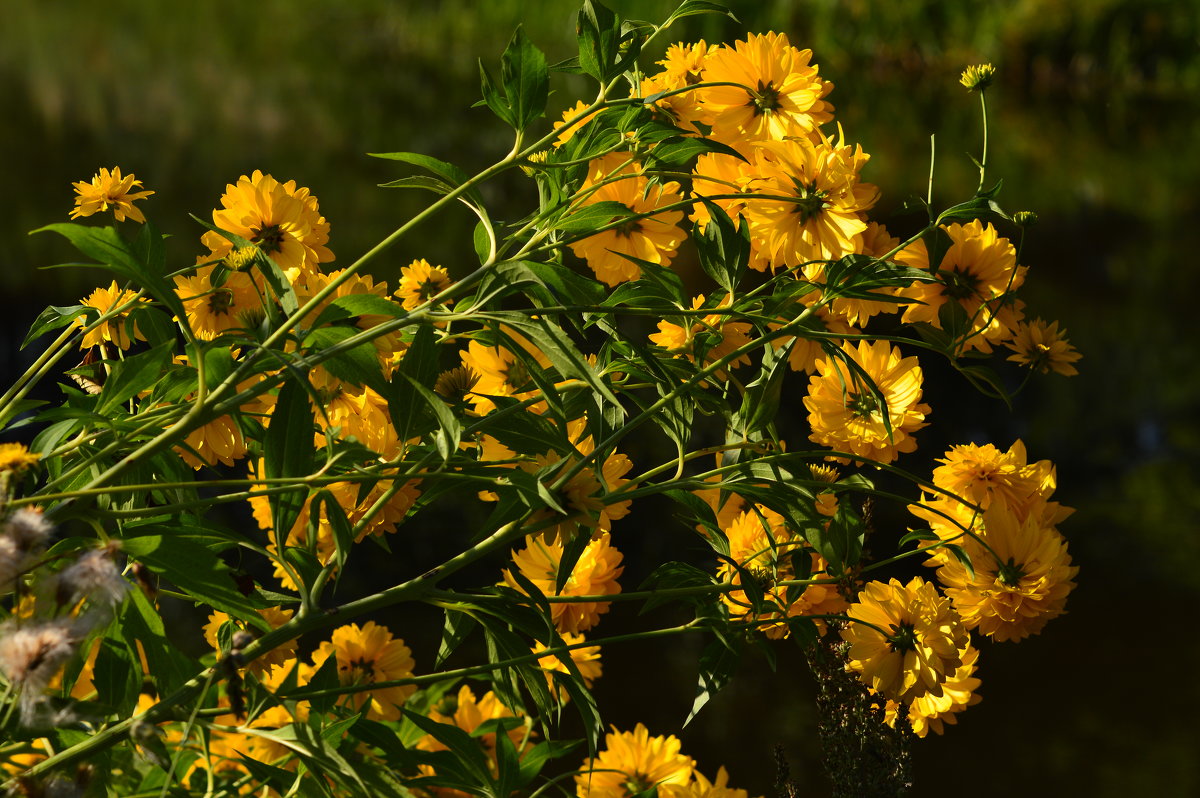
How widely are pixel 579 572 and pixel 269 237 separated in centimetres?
32

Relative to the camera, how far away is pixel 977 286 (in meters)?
0.80

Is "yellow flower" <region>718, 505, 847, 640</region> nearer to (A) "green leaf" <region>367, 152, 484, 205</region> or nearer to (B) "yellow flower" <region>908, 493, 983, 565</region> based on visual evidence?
(B) "yellow flower" <region>908, 493, 983, 565</region>

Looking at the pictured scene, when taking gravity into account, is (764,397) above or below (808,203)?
below

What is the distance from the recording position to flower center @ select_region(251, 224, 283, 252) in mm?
790

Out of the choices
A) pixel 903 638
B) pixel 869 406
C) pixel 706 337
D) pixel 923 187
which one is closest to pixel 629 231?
pixel 706 337

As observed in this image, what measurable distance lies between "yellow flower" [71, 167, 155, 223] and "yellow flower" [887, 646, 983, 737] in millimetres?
631

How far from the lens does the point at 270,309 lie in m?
0.67

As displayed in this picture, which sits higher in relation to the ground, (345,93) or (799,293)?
(799,293)

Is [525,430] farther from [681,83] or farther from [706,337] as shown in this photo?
[681,83]

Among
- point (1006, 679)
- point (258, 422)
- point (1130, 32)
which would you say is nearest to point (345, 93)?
point (1130, 32)

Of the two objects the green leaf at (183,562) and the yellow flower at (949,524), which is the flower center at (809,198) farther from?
the green leaf at (183,562)

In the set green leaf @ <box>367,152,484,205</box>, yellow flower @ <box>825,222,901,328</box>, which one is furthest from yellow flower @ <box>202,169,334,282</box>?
yellow flower @ <box>825,222,901,328</box>

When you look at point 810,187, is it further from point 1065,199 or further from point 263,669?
point 1065,199

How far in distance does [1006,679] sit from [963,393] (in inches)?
48.7
